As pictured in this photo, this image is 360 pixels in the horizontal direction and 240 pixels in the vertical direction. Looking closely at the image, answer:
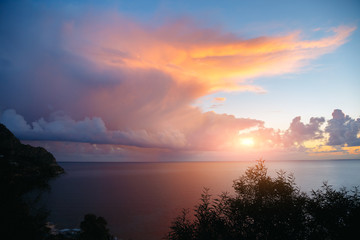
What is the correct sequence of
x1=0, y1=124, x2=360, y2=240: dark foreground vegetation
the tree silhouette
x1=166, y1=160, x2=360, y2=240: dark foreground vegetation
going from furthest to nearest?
1. the tree silhouette
2. x1=166, y1=160, x2=360, y2=240: dark foreground vegetation
3. x1=0, y1=124, x2=360, y2=240: dark foreground vegetation

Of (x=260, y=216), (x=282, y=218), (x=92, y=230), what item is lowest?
(x=92, y=230)

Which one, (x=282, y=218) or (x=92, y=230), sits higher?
(x=282, y=218)

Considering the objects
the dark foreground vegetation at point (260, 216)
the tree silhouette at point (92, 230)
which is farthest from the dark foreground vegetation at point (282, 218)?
the tree silhouette at point (92, 230)

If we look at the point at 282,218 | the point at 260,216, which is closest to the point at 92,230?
the point at 260,216

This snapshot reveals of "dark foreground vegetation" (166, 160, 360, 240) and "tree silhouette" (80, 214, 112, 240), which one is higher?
"dark foreground vegetation" (166, 160, 360, 240)

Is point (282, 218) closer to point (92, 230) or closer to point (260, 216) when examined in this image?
point (260, 216)

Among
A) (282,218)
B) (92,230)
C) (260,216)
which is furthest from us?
Result: (92,230)

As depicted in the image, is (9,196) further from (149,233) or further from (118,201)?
(118,201)

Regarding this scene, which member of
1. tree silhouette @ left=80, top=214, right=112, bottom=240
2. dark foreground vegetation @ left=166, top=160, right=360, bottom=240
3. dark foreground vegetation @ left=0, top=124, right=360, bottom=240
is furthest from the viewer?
tree silhouette @ left=80, top=214, right=112, bottom=240

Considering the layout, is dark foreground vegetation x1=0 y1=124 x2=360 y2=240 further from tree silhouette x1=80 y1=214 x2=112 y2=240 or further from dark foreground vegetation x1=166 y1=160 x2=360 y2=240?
tree silhouette x1=80 y1=214 x2=112 y2=240

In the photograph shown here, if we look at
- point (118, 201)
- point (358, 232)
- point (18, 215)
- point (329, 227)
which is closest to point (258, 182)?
point (329, 227)

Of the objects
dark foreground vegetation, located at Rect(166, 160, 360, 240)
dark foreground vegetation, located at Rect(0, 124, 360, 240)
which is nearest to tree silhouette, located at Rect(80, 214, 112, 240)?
dark foreground vegetation, located at Rect(0, 124, 360, 240)

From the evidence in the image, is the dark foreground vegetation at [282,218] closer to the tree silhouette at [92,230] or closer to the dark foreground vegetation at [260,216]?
the dark foreground vegetation at [260,216]

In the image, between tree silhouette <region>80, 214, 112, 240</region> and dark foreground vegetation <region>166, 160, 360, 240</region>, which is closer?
dark foreground vegetation <region>166, 160, 360, 240</region>
